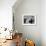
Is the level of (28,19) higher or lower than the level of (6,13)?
lower

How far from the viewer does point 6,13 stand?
448cm

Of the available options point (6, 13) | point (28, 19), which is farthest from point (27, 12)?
point (6, 13)

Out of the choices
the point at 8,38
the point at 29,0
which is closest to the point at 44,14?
the point at 29,0

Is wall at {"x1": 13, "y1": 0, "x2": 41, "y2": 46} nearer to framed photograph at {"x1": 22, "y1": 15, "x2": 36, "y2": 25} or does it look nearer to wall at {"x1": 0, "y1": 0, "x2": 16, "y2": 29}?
framed photograph at {"x1": 22, "y1": 15, "x2": 36, "y2": 25}

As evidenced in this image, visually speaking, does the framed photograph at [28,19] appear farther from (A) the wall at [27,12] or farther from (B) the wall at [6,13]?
(B) the wall at [6,13]

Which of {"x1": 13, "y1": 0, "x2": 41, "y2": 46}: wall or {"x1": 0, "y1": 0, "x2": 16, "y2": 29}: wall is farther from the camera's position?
{"x1": 13, "y1": 0, "x2": 41, "y2": 46}: wall

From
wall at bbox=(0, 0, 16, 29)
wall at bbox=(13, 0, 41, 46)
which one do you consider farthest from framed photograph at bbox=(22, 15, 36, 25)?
wall at bbox=(0, 0, 16, 29)

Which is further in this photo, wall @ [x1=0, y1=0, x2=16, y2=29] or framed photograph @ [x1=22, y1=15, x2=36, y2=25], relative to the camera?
framed photograph @ [x1=22, y1=15, x2=36, y2=25]

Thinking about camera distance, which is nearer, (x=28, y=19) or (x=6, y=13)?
(x=6, y=13)

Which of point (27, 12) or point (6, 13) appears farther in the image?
point (27, 12)

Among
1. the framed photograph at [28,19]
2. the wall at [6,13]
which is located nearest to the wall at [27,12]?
the framed photograph at [28,19]

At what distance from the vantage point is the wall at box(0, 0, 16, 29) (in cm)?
445

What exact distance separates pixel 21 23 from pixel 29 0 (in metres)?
1.09

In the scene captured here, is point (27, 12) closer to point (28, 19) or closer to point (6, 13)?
point (28, 19)
